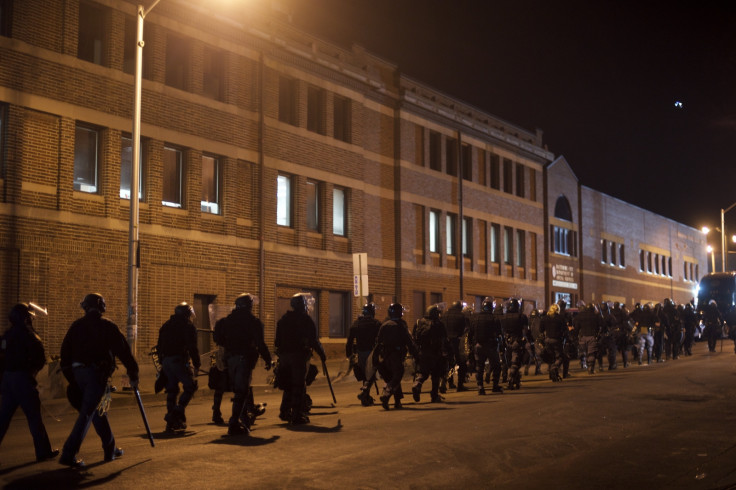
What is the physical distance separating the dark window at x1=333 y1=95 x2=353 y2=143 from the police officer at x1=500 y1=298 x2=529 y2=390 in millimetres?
15002

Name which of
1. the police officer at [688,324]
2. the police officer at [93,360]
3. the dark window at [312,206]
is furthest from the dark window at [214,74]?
the police officer at [93,360]

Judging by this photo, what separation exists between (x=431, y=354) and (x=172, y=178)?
12711 millimetres

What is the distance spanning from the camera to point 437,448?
10.2 m

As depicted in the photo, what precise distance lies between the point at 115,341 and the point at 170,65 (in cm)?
1822

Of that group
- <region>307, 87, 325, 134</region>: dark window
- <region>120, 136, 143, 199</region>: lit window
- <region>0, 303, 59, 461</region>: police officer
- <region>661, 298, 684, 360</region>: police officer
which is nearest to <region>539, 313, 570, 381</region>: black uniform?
<region>661, 298, 684, 360</region>: police officer

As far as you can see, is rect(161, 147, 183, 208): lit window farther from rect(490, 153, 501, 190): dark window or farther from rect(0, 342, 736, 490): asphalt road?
rect(490, 153, 501, 190): dark window

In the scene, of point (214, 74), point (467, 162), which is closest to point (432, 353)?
point (214, 74)

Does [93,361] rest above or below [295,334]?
below

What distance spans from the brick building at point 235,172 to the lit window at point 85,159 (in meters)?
0.05

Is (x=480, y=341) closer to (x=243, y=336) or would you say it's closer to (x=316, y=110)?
(x=243, y=336)

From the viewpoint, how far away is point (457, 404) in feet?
51.3

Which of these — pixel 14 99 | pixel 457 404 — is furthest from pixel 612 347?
pixel 14 99

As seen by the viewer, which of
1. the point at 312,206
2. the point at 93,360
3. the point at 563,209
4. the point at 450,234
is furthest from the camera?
the point at 563,209

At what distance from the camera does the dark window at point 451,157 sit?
129ft
